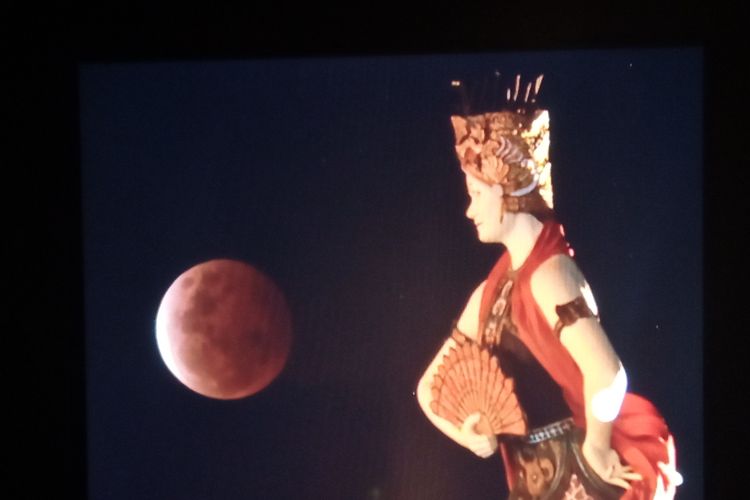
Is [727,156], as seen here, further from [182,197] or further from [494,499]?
[182,197]

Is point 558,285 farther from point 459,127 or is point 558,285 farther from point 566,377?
point 459,127

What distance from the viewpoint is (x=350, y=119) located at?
1409mm

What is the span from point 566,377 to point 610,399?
3.2 inches

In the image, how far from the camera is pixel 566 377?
4.58 ft

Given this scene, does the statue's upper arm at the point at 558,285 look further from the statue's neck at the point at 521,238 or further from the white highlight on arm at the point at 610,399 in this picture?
the white highlight on arm at the point at 610,399

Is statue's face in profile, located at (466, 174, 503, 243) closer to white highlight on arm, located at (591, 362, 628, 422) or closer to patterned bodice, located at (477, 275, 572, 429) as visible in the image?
patterned bodice, located at (477, 275, 572, 429)

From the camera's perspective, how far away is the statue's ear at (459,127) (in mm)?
1399

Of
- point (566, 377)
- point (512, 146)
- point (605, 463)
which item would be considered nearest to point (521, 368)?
point (566, 377)

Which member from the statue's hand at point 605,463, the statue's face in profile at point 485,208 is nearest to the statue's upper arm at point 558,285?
the statue's face in profile at point 485,208

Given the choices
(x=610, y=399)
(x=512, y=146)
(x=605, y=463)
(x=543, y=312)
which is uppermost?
(x=512, y=146)

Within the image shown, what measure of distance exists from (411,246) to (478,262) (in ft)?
0.38

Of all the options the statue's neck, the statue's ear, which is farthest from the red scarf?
the statue's ear

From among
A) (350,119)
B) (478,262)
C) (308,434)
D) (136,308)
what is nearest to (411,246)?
(478,262)

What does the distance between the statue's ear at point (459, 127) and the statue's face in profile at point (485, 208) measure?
0.07 meters
